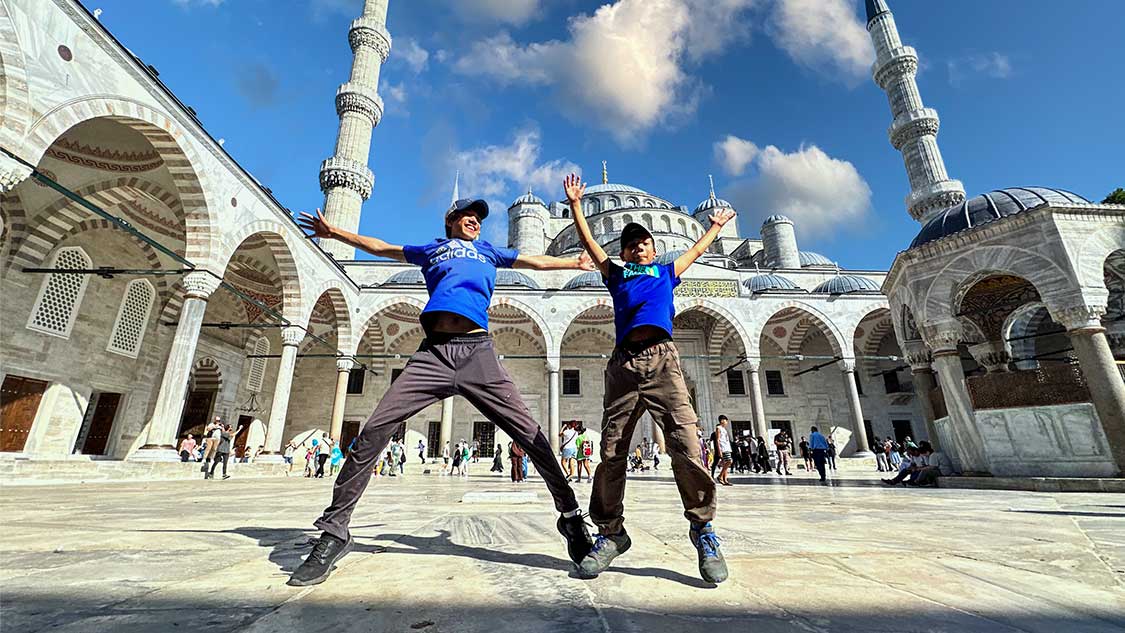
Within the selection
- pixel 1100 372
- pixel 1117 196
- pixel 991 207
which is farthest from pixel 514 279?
pixel 1117 196

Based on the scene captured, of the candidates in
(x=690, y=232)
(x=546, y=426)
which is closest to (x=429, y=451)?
(x=546, y=426)

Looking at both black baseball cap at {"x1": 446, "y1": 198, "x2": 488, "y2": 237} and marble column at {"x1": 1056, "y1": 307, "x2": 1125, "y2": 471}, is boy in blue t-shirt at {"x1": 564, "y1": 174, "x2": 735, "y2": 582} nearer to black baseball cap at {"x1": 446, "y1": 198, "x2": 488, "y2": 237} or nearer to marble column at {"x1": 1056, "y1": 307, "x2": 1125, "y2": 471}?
black baseball cap at {"x1": 446, "y1": 198, "x2": 488, "y2": 237}

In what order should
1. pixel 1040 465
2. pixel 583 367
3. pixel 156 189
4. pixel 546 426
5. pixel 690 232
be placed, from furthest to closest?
pixel 690 232
pixel 583 367
pixel 546 426
pixel 156 189
pixel 1040 465

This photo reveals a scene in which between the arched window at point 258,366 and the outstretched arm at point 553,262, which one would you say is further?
the arched window at point 258,366

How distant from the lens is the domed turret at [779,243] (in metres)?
23.5

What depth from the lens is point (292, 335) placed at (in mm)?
12469

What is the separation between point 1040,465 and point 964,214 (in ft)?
11.9

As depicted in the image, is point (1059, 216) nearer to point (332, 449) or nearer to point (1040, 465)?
point (1040, 465)

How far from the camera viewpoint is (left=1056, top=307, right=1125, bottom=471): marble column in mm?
5434

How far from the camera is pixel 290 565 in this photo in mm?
1569

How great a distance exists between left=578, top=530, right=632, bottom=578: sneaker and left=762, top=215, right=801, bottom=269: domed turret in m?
24.5

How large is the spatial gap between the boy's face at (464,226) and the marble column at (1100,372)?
25.2 feet

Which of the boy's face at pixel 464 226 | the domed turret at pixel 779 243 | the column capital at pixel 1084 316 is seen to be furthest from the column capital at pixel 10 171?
the domed turret at pixel 779 243

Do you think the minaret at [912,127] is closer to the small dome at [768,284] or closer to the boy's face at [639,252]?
the small dome at [768,284]
